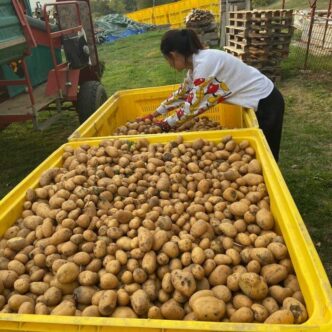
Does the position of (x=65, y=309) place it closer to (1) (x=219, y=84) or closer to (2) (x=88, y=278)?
(2) (x=88, y=278)

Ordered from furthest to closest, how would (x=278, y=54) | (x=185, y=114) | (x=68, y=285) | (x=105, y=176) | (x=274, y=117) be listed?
(x=278, y=54) < (x=274, y=117) < (x=185, y=114) < (x=105, y=176) < (x=68, y=285)

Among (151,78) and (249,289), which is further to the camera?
(151,78)

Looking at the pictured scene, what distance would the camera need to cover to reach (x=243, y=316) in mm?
1480

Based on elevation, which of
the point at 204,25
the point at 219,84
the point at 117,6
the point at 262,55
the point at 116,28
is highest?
the point at 219,84

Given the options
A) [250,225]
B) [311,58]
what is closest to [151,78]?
[311,58]

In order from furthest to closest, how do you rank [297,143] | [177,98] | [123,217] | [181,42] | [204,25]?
1. [204,25]
2. [297,143]
3. [177,98]
4. [181,42]
5. [123,217]

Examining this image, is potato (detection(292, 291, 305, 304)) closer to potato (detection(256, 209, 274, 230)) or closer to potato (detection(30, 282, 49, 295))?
potato (detection(256, 209, 274, 230))

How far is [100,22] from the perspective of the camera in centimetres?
2244

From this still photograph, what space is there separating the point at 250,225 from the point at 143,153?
107 centimetres

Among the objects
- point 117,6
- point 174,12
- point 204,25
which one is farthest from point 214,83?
point 117,6

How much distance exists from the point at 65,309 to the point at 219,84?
7.37ft

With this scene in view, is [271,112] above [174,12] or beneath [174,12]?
above

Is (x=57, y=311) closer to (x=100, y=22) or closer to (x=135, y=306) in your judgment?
(x=135, y=306)

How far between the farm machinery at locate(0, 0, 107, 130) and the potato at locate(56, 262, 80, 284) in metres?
2.63
